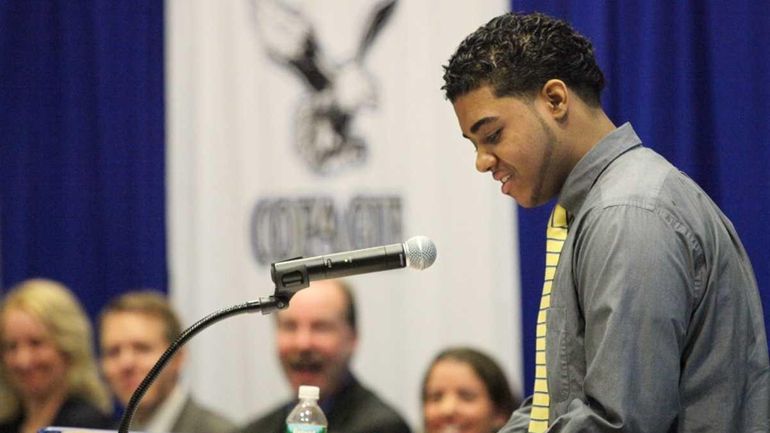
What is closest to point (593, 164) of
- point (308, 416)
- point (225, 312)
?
point (225, 312)

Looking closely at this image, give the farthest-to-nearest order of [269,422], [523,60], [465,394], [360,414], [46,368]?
1. [46,368]
2. [269,422]
3. [360,414]
4. [465,394]
5. [523,60]

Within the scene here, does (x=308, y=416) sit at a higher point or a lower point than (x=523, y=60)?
lower

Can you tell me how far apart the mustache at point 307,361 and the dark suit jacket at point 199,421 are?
441 mm

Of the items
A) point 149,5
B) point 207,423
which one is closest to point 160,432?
point 207,423

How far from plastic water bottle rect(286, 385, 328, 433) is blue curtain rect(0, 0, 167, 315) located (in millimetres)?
1060

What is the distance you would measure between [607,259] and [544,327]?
26cm

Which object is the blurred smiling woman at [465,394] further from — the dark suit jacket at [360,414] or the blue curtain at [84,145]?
the blue curtain at [84,145]

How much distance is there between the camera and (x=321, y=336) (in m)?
3.93

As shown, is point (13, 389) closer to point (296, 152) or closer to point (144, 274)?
point (144, 274)

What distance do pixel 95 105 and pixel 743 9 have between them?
261 cm

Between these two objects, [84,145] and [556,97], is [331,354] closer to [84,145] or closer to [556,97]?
[84,145]

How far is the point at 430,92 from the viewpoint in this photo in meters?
3.96

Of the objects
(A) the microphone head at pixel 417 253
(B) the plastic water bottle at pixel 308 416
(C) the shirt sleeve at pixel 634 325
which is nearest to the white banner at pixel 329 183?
(B) the plastic water bottle at pixel 308 416

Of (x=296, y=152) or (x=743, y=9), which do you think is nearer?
(x=743, y=9)
